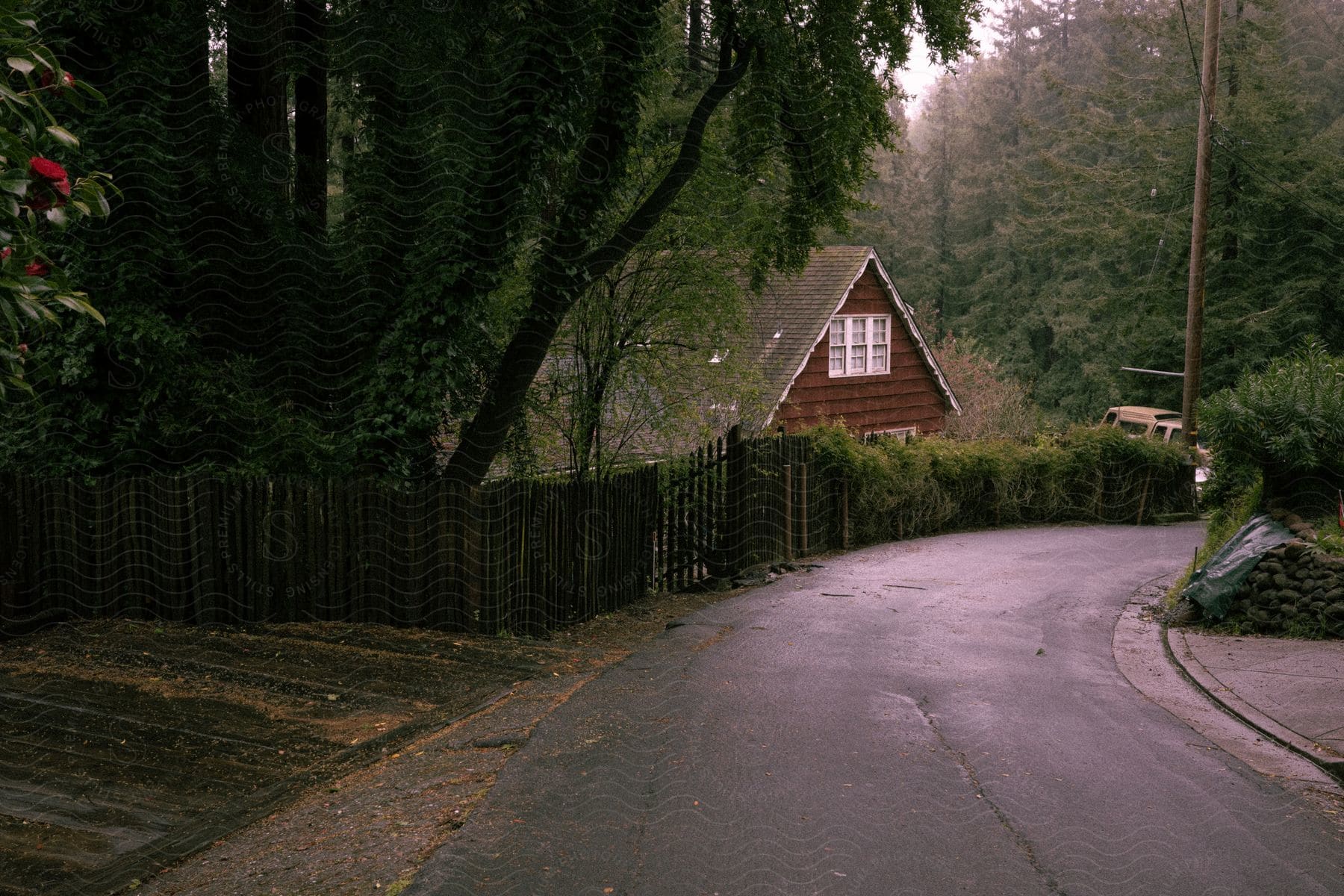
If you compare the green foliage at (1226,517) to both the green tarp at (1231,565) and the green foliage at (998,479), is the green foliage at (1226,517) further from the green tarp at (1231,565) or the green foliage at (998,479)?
the green foliage at (998,479)

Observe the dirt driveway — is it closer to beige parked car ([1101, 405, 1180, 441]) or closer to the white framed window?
the white framed window

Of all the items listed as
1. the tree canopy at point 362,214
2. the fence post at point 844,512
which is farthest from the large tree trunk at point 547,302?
the fence post at point 844,512

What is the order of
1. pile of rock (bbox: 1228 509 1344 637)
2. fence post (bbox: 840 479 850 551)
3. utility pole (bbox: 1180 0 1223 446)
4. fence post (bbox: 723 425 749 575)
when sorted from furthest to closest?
utility pole (bbox: 1180 0 1223 446) → fence post (bbox: 840 479 850 551) → fence post (bbox: 723 425 749 575) → pile of rock (bbox: 1228 509 1344 637)

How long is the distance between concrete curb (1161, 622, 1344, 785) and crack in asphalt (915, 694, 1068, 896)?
2162 millimetres

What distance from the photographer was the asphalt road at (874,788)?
5.07 m

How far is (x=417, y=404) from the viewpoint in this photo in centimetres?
984

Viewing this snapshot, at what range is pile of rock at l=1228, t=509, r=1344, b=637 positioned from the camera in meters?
9.69

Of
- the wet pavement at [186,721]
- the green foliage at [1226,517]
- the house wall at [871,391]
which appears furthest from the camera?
the house wall at [871,391]

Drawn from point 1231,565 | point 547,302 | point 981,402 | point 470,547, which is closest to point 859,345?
point 981,402

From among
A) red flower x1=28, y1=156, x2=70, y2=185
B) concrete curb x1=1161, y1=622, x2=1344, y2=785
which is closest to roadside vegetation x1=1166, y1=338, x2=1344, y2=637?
concrete curb x1=1161, y1=622, x2=1344, y2=785

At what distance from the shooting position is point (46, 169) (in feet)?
11.3

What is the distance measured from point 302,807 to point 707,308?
795 cm

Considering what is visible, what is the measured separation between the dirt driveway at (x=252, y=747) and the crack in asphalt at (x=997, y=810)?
102 inches

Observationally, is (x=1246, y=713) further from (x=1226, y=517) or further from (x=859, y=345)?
(x=859, y=345)
